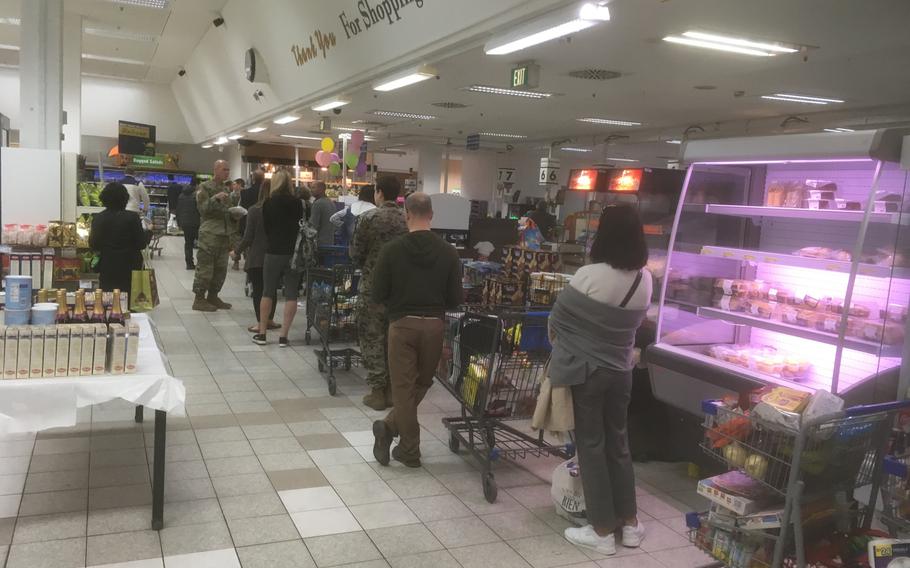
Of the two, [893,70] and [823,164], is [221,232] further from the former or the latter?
[893,70]

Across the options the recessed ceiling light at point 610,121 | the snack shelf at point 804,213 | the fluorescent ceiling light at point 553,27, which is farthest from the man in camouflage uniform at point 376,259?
the recessed ceiling light at point 610,121

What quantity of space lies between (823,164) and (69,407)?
4.22m

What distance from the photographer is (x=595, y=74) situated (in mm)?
9078

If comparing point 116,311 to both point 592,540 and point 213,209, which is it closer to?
point 592,540

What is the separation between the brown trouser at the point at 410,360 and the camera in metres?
4.13

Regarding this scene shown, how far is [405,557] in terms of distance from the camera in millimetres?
3295

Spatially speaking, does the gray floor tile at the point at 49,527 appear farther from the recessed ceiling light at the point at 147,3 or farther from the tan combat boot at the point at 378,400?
the recessed ceiling light at the point at 147,3

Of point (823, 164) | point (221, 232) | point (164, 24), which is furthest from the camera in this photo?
point (164, 24)

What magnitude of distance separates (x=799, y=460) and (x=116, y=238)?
5.17m

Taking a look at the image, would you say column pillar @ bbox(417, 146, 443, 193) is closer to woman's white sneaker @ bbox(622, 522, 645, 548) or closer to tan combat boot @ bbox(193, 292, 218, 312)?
tan combat boot @ bbox(193, 292, 218, 312)

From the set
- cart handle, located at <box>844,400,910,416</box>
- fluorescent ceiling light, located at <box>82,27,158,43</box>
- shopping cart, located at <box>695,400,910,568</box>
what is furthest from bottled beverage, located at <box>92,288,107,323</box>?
fluorescent ceiling light, located at <box>82,27,158,43</box>

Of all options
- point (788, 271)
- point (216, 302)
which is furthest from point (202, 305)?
point (788, 271)

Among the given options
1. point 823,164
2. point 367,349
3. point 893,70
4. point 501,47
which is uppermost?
point 893,70

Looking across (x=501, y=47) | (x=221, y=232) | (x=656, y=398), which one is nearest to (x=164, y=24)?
(x=221, y=232)
